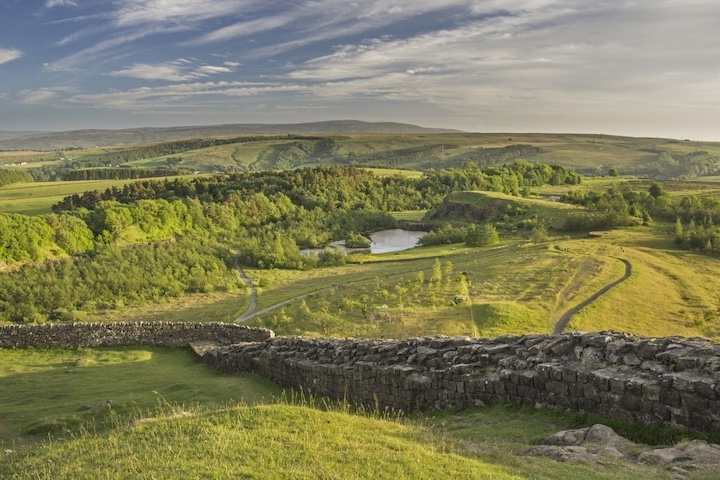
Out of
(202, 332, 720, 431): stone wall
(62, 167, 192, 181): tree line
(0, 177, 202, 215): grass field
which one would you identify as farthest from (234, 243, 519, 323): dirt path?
(62, 167, 192, 181): tree line

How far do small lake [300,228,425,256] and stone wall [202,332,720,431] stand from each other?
72.2 metres

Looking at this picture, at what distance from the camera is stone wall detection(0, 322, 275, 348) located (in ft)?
93.1

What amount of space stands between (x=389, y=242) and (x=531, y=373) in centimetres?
8910

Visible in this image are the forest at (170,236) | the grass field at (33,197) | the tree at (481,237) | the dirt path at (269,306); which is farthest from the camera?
the grass field at (33,197)

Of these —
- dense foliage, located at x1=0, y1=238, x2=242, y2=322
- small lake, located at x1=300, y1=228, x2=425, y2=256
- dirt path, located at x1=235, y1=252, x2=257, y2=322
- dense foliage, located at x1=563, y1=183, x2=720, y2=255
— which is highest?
dense foliage, located at x1=563, y1=183, x2=720, y2=255

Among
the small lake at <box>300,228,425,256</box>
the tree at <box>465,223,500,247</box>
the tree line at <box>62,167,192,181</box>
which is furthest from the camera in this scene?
the tree line at <box>62,167,192,181</box>

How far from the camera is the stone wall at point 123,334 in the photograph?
28.4 m

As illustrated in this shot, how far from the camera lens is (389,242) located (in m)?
102

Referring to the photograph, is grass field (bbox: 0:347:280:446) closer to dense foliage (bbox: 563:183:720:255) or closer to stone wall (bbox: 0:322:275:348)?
stone wall (bbox: 0:322:275:348)

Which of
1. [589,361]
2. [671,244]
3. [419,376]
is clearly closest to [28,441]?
[419,376]

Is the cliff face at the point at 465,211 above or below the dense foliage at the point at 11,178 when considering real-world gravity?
below

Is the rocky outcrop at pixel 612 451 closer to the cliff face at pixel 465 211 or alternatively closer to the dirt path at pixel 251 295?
the dirt path at pixel 251 295

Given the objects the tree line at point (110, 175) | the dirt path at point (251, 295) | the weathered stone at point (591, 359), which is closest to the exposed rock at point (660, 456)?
the weathered stone at point (591, 359)

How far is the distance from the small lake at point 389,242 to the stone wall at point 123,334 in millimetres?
59486
